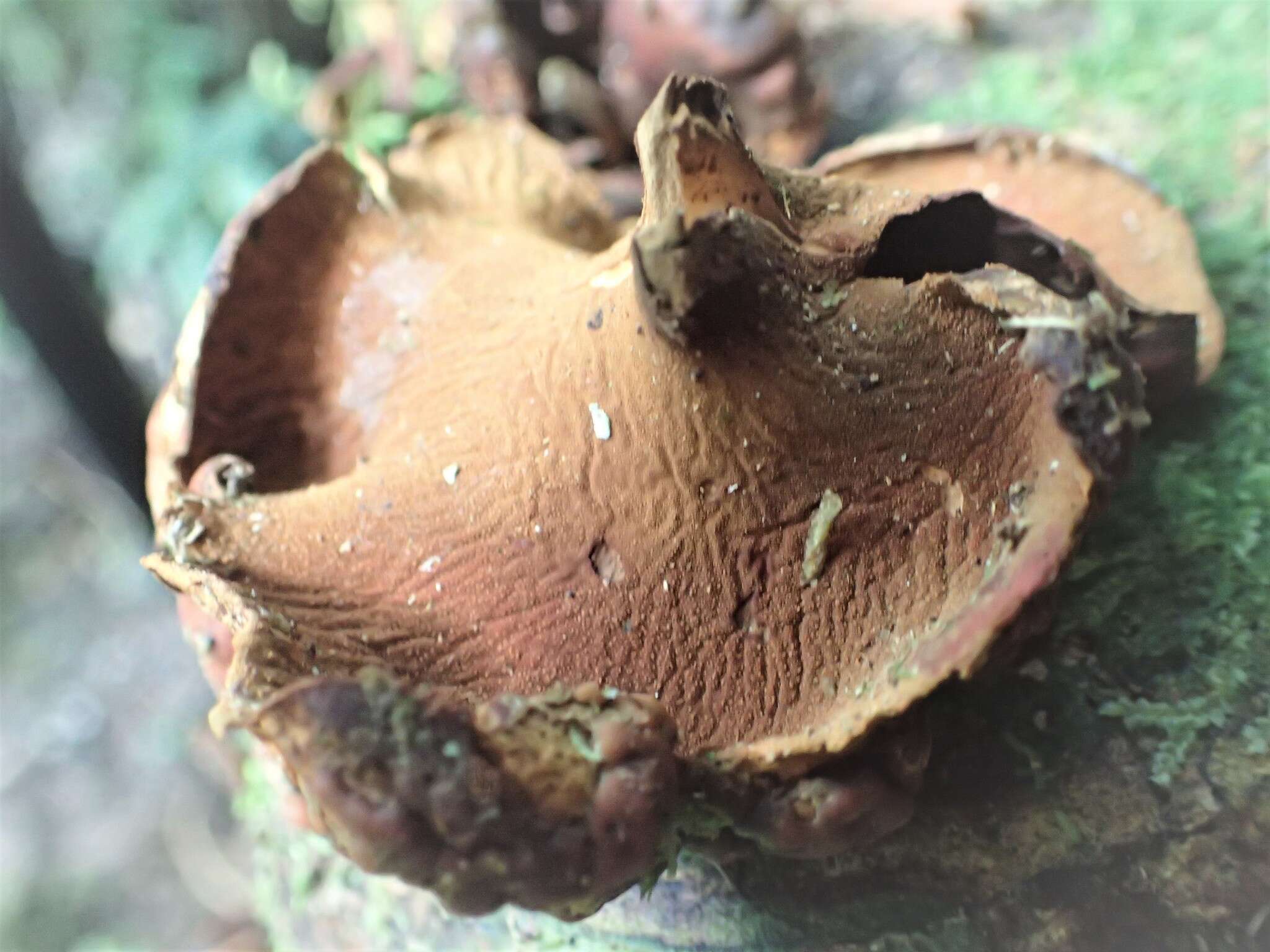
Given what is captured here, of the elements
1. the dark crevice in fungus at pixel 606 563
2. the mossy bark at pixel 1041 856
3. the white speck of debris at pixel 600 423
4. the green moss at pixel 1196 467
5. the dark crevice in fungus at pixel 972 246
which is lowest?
the mossy bark at pixel 1041 856

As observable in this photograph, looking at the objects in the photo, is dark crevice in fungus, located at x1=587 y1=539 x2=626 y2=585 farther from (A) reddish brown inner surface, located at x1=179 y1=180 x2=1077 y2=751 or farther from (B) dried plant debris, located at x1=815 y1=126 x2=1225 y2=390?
(B) dried plant debris, located at x1=815 y1=126 x2=1225 y2=390

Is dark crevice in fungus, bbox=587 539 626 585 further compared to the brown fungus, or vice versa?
dark crevice in fungus, bbox=587 539 626 585

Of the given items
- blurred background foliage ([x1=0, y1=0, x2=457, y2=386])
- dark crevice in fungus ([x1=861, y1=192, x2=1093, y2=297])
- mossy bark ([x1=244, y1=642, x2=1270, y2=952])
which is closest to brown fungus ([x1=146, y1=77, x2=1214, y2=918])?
dark crevice in fungus ([x1=861, y1=192, x2=1093, y2=297])

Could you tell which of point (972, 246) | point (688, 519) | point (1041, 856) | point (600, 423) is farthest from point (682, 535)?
point (1041, 856)

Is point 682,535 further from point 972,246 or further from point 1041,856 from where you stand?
point 1041,856

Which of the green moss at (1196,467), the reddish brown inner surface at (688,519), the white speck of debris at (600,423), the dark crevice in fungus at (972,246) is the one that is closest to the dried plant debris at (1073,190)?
the green moss at (1196,467)

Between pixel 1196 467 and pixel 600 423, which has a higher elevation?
pixel 600 423

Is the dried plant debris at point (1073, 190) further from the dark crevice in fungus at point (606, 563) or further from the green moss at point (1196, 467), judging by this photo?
the dark crevice in fungus at point (606, 563)
